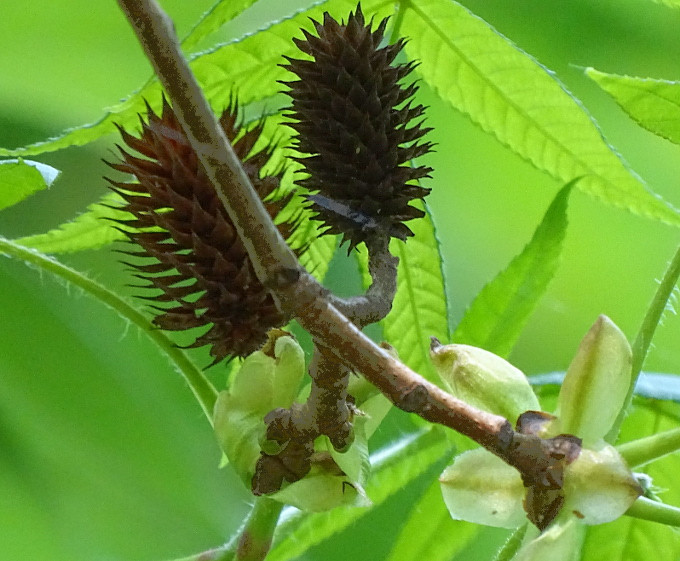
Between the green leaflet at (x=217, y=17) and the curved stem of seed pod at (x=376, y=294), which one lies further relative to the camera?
the green leaflet at (x=217, y=17)

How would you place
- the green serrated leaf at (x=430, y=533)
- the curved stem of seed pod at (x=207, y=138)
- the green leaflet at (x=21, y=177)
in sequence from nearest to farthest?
1. the curved stem of seed pod at (x=207, y=138)
2. the green leaflet at (x=21, y=177)
3. the green serrated leaf at (x=430, y=533)

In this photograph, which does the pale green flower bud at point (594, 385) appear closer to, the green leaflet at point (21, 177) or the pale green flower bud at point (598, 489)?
the pale green flower bud at point (598, 489)

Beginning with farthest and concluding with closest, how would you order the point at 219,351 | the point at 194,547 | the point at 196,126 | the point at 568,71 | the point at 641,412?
the point at 568,71 → the point at 194,547 → the point at 641,412 → the point at 219,351 → the point at 196,126

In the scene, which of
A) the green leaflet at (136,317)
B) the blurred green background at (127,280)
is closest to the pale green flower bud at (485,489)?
the green leaflet at (136,317)

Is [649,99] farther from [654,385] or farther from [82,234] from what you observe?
[82,234]

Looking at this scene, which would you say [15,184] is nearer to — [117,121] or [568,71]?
[117,121]

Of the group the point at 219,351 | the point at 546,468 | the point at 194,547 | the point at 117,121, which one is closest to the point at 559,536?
the point at 546,468
